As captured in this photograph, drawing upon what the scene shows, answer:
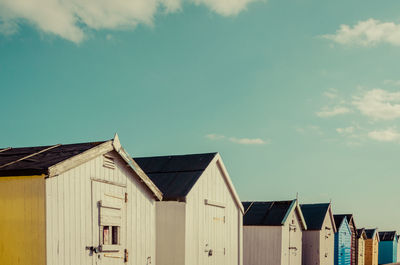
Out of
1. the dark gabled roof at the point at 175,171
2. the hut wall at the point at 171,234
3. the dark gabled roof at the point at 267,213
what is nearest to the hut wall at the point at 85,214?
the hut wall at the point at 171,234

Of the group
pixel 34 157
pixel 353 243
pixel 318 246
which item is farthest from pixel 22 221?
pixel 353 243

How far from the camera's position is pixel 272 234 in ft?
85.9

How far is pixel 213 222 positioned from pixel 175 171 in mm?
2496

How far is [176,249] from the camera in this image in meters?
17.1

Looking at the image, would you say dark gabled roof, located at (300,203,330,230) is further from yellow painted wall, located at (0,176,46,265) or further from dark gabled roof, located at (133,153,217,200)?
yellow painted wall, located at (0,176,46,265)

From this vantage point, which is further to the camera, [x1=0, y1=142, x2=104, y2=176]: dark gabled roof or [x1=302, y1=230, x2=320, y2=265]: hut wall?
[x1=302, y1=230, x2=320, y2=265]: hut wall

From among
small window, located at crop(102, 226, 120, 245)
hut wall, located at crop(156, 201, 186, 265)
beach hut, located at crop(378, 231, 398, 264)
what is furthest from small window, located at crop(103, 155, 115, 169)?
beach hut, located at crop(378, 231, 398, 264)

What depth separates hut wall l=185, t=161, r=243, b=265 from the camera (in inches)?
696

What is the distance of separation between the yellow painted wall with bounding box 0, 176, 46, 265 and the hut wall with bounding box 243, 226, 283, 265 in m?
17.1

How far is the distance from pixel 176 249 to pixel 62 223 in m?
6.48

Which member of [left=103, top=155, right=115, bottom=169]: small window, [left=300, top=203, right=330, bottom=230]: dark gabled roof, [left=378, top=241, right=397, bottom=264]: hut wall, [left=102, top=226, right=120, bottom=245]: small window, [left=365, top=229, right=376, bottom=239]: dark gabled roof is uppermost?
[left=103, top=155, right=115, bottom=169]: small window

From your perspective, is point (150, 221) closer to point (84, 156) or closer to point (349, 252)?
point (84, 156)

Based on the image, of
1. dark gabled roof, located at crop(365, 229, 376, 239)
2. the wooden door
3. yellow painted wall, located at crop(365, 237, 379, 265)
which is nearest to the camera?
the wooden door

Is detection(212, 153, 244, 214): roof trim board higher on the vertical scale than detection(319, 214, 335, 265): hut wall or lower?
higher
